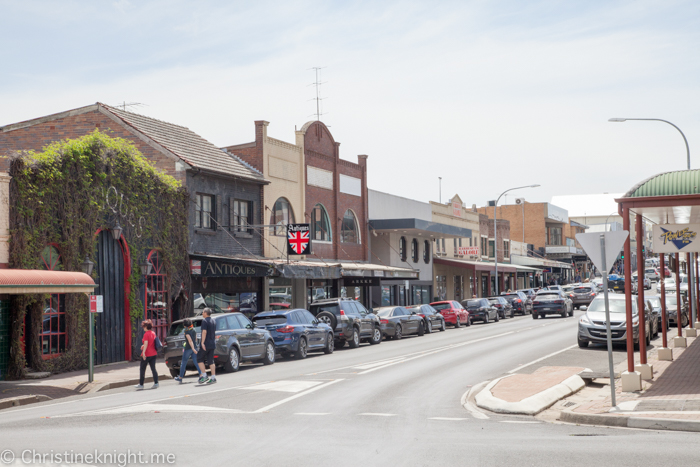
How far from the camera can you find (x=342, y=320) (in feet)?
89.9

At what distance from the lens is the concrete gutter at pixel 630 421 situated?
10.3 metres

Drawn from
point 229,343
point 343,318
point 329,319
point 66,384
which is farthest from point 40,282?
point 343,318

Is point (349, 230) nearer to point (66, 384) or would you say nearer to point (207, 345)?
point (66, 384)

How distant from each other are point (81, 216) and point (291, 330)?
273 inches

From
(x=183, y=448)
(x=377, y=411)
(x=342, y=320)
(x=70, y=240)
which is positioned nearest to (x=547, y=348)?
(x=342, y=320)

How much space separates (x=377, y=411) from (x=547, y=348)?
42.4ft

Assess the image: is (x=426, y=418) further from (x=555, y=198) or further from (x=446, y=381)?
(x=555, y=198)

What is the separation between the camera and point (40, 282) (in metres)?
17.7

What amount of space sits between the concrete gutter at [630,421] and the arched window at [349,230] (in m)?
29.4

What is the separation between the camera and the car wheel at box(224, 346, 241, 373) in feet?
67.4

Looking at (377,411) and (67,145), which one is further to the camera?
(67,145)

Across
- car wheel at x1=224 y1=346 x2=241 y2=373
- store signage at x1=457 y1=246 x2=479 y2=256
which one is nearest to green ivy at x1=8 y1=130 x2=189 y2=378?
car wheel at x1=224 y1=346 x2=241 y2=373

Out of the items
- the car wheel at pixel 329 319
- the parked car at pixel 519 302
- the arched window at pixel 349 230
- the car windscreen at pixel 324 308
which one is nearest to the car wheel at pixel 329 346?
the car wheel at pixel 329 319

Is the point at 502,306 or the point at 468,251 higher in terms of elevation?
the point at 468,251
